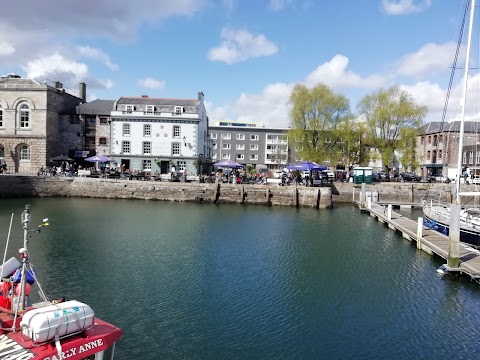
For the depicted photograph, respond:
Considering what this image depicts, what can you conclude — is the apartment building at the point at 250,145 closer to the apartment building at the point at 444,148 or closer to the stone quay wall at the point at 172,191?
the apartment building at the point at 444,148

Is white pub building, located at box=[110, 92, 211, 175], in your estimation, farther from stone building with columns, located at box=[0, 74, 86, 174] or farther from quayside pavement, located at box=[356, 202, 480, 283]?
quayside pavement, located at box=[356, 202, 480, 283]

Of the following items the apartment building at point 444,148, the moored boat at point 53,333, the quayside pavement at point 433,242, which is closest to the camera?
the moored boat at point 53,333

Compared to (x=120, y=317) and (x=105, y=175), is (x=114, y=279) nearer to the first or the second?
(x=120, y=317)

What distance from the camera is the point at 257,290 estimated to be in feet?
57.3

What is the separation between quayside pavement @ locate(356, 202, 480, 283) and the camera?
19.2m

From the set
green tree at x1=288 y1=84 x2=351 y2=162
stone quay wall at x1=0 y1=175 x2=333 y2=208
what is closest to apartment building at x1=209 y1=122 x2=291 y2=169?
green tree at x1=288 y1=84 x2=351 y2=162

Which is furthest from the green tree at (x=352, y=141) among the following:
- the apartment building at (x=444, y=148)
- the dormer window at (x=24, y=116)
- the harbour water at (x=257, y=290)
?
the dormer window at (x=24, y=116)

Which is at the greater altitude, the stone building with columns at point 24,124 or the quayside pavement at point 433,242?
the stone building with columns at point 24,124

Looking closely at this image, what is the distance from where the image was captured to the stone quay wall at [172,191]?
151ft

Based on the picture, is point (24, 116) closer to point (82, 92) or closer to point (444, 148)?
point (82, 92)

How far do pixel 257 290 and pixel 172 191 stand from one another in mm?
30787

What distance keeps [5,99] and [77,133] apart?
31.5ft

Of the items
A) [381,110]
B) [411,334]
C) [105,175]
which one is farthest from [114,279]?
[381,110]

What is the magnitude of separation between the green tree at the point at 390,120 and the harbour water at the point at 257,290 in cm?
3098
